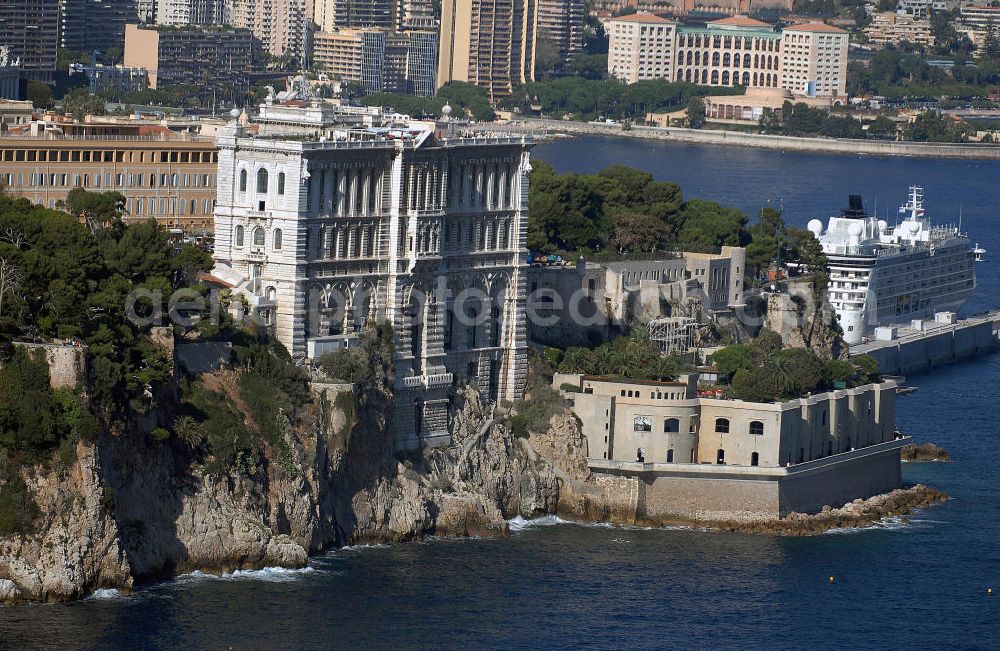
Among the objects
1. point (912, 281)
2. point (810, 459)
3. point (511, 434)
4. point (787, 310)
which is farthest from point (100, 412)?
point (912, 281)

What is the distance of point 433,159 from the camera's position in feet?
310

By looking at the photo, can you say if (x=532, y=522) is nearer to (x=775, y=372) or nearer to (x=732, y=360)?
(x=775, y=372)

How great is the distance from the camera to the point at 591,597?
85.1 m

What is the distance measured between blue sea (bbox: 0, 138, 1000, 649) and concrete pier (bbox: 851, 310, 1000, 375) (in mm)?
36664

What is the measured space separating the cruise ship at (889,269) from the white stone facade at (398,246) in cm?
4316

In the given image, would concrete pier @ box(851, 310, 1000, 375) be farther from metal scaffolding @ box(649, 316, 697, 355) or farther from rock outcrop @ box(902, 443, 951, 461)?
metal scaffolding @ box(649, 316, 697, 355)

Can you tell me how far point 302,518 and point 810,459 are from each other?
856 inches

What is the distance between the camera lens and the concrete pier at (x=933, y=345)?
136 metres

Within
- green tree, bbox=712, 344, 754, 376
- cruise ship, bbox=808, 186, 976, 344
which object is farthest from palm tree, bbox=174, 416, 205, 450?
cruise ship, bbox=808, 186, 976, 344

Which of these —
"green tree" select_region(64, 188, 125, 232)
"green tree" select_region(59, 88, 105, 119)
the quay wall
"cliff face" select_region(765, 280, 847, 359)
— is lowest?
the quay wall

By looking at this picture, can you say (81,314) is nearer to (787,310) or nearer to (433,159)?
(433,159)

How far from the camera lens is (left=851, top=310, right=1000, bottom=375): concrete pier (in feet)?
447

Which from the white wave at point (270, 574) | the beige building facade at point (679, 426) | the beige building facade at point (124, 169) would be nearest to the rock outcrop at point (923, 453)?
the beige building facade at point (679, 426)

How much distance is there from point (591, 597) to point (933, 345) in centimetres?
6077
